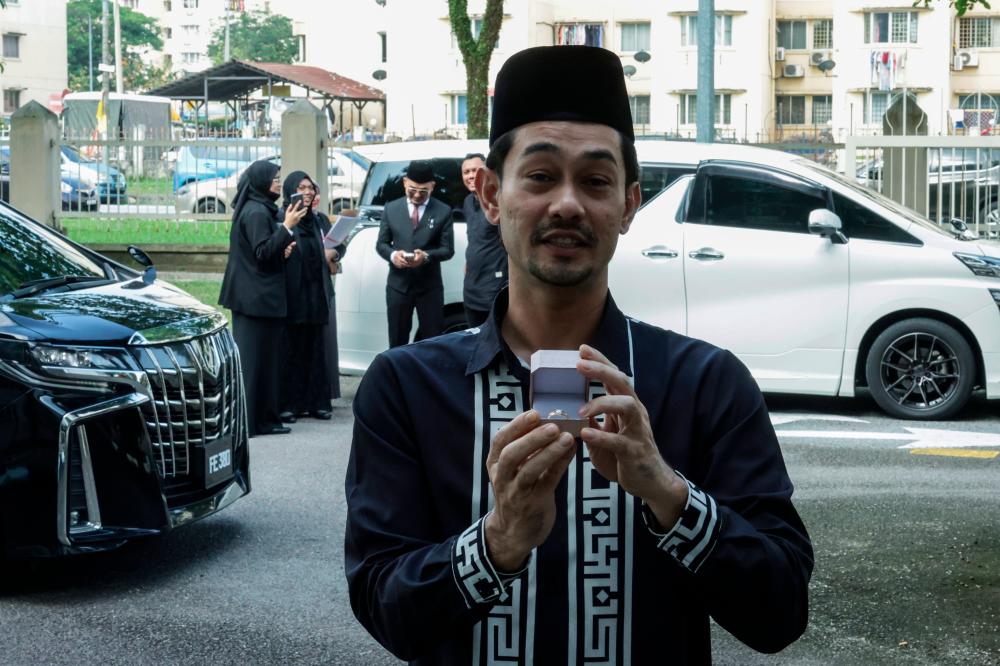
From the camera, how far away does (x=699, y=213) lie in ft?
38.7

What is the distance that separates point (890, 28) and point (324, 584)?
183ft

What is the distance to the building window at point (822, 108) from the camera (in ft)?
206

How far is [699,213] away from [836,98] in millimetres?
51313

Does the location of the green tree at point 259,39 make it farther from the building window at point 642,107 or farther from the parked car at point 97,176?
the parked car at point 97,176

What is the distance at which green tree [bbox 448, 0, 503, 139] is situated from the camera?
829 inches

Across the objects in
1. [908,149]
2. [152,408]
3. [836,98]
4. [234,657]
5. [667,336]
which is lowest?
[234,657]

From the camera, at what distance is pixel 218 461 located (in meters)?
6.96

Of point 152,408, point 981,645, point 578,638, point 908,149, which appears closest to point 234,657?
point 152,408

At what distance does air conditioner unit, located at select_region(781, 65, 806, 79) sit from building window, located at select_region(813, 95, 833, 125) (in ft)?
3.69

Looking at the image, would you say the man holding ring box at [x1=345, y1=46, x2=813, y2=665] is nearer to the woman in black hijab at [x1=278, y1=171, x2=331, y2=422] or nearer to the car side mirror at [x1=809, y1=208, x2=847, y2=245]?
the woman in black hijab at [x1=278, y1=171, x2=331, y2=422]

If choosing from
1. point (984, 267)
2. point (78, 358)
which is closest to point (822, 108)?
point (984, 267)

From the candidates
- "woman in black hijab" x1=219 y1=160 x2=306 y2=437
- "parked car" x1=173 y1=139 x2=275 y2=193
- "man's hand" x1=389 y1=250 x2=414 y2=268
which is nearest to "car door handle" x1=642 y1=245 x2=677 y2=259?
"man's hand" x1=389 y1=250 x2=414 y2=268

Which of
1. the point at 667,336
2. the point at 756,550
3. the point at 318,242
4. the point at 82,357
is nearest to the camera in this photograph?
the point at 756,550

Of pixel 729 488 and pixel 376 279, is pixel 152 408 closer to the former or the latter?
pixel 729 488
